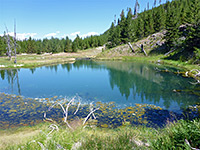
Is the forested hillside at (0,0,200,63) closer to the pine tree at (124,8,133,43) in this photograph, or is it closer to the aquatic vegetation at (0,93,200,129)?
the pine tree at (124,8,133,43)

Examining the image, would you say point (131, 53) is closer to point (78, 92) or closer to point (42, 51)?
point (78, 92)

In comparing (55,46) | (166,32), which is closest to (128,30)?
(166,32)

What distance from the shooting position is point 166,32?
176 feet

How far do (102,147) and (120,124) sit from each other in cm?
736

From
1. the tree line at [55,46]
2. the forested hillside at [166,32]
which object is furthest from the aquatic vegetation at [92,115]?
the tree line at [55,46]

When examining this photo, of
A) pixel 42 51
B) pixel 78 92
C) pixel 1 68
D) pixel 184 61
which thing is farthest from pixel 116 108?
pixel 42 51

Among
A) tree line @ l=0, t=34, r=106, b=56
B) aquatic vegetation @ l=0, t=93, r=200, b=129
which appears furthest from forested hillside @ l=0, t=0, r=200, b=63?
aquatic vegetation @ l=0, t=93, r=200, b=129

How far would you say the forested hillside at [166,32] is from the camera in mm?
37281

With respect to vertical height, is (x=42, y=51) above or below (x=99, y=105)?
above

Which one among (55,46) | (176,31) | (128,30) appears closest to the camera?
(176,31)

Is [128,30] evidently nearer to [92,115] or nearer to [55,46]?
[55,46]

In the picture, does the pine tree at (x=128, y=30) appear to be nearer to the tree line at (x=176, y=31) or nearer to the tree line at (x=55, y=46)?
the tree line at (x=176, y=31)

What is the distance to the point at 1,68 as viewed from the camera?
44312mm

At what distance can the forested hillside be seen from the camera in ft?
122
